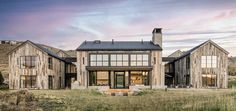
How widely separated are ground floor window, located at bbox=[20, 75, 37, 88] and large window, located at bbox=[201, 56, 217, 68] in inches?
954

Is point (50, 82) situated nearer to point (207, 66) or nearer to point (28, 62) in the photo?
point (28, 62)

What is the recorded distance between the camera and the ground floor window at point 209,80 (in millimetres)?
52375

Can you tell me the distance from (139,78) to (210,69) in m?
10.4

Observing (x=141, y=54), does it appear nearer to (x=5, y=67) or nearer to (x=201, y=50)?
(x=201, y=50)

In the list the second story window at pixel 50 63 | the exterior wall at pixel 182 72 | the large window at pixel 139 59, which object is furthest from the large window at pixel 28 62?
the exterior wall at pixel 182 72

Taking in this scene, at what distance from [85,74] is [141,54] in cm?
864

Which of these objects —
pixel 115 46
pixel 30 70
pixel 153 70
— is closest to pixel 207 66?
pixel 153 70

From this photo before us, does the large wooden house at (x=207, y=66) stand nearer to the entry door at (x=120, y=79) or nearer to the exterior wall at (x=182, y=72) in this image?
the exterior wall at (x=182, y=72)

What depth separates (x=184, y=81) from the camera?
182 ft

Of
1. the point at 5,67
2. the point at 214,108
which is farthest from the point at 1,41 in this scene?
the point at 214,108

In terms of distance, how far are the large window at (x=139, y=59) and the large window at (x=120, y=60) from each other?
29.2 inches

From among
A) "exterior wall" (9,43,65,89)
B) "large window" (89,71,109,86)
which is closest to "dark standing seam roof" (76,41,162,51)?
"large window" (89,71,109,86)

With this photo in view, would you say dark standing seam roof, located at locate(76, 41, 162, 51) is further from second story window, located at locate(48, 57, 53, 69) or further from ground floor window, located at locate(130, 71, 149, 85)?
second story window, located at locate(48, 57, 53, 69)

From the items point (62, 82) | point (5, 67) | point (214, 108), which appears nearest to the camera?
point (214, 108)
